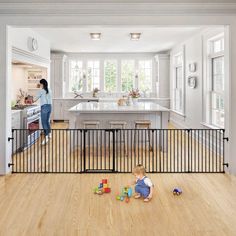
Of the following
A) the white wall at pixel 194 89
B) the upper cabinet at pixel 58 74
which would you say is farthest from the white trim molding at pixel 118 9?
the upper cabinet at pixel 58 74

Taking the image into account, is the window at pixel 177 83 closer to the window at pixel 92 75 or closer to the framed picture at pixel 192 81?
the framed picture at pixel 192 81

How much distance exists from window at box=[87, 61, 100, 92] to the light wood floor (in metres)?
7.27

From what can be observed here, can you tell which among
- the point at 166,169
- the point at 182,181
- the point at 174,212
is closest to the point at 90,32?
the point at 166,169

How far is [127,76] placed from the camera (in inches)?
434

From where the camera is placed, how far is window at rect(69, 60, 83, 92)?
432 inches

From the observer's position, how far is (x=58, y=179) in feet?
13.1

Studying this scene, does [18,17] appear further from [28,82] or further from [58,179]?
[28,82]

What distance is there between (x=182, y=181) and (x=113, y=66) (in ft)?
25.3

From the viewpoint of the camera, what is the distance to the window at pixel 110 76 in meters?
11.0

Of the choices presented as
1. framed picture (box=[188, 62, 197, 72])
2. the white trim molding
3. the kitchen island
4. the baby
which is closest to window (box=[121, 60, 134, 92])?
framed picture (box=[188, 62, 197, 72])

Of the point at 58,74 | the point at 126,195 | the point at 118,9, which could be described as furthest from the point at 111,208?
the point at 58,74

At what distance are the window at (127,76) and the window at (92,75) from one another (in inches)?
38.2

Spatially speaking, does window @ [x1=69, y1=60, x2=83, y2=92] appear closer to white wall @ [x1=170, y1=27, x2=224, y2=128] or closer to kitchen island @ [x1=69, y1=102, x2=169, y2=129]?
white wall @ [x1=170, y1=27, x2=224, y2=128]

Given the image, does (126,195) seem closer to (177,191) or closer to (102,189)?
(102,189)
